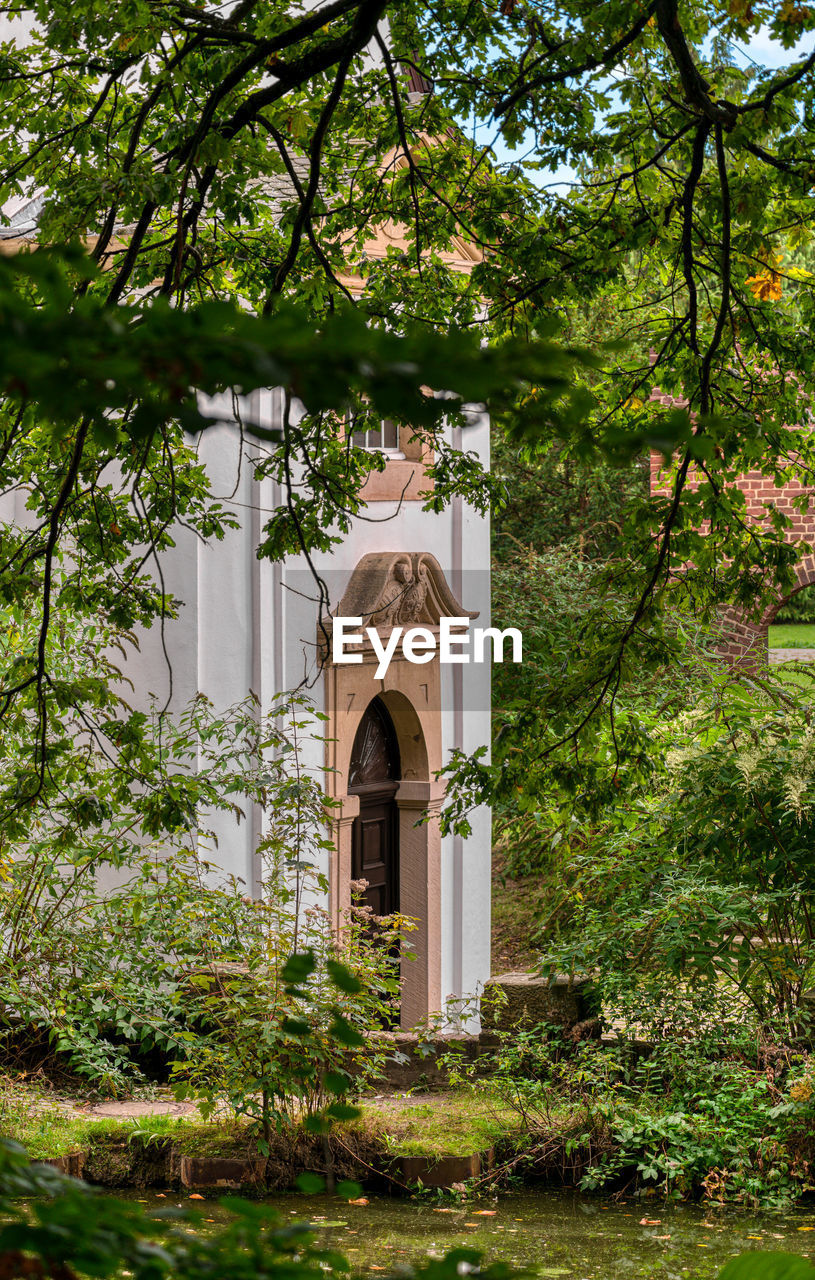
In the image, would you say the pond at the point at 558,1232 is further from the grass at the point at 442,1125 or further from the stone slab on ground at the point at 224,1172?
the grass at the point at 442,1125

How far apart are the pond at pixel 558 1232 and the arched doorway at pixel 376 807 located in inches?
174

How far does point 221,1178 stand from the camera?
7.08 metres

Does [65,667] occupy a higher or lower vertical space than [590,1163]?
higher

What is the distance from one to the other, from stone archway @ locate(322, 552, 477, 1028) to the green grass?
53.8 ft

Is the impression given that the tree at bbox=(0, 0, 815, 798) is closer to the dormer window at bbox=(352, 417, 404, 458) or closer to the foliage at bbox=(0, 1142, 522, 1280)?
the foliage at bbox=(0, 1142, 522, 1280)

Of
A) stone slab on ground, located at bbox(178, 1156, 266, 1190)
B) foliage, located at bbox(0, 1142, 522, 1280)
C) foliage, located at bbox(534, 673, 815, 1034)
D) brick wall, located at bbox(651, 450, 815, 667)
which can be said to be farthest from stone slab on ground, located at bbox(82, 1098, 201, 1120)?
brick wall, located at bbox(651, 450, 815, 667)

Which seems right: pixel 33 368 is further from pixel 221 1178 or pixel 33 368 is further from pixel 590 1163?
pixel 590 1163

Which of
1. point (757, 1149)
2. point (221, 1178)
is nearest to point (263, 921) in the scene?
point (221, 1178)

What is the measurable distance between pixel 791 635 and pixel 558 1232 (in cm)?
2290

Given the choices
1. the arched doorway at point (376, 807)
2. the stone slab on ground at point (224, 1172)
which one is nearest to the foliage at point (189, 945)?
the stone slab on ground at point (224, 1172)

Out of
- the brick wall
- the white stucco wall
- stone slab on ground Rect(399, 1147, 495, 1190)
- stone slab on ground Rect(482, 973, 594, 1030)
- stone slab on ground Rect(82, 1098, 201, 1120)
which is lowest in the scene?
stone slab on ground Rect(399, 1147, 495, 1190)

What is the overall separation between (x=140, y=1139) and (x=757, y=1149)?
3318 mm

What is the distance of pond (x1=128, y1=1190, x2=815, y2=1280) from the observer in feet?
19.3

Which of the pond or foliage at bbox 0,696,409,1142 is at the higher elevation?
foliage at bbox 0,696,409,1142
